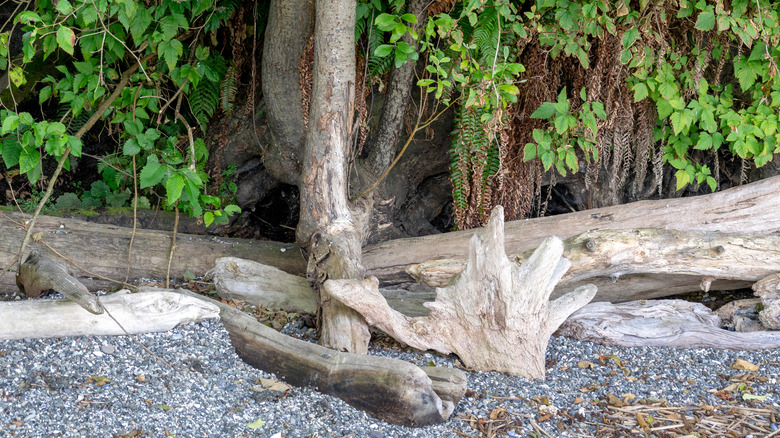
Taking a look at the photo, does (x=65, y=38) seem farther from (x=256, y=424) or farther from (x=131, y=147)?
(x=256, y=424)

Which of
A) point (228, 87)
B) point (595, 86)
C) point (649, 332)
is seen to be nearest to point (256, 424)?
point (649, 332)

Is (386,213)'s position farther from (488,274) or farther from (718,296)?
(718,296)

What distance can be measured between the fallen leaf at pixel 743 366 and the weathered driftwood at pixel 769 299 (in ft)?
1.74

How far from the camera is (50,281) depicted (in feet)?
10.6

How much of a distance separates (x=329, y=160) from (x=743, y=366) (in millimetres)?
2805

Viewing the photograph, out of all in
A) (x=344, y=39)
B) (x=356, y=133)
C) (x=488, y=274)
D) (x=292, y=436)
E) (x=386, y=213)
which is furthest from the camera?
(x=386, y=213)

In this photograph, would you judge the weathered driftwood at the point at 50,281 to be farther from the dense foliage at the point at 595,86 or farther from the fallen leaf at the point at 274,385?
the dense foliage at the point at 595,86

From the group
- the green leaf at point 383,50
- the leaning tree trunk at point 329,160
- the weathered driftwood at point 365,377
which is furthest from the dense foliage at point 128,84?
the green leaf at point 383,50

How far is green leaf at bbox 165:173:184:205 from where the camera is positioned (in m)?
3.51

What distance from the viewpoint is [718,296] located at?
4.65 meters

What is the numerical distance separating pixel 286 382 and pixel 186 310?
0.79 m

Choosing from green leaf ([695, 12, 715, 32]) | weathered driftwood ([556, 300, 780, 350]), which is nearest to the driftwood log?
weathered driftwood ([556, 300, 780, 350])

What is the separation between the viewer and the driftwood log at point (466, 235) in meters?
4.29

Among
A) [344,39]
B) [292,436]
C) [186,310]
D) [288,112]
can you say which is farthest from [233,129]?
[292,436]
